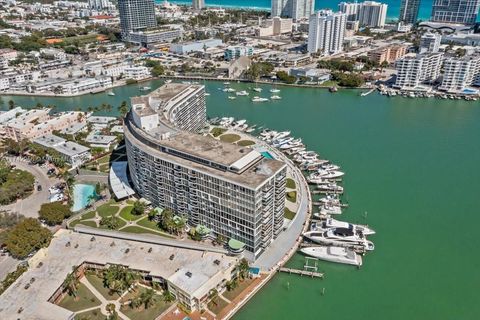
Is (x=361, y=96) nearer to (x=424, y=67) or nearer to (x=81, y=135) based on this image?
(x=424, y=67)

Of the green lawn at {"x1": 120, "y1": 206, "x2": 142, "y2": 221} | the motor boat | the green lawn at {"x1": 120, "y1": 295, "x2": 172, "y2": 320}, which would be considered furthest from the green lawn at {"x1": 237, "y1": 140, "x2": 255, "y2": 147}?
the green lawn at {"x1": 120, "y1": 295, "x2": 172, "y2": 320}

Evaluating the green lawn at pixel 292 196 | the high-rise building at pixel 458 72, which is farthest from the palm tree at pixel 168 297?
the high-rise building at pixel 458 72

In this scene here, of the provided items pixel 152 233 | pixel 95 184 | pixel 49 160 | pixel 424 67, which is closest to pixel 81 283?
pixel 152 233

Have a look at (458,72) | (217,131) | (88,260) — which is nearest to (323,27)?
(458,72)

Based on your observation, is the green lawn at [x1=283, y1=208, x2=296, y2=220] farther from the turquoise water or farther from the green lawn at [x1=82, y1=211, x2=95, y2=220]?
the green lawn at [x1=82, y1=211, x2=95, y2=220]

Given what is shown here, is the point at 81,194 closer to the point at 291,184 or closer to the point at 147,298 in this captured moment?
the point at 147,298

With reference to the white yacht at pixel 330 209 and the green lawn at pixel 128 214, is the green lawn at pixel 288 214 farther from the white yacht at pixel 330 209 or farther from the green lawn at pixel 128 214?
the green lawn at pixel 128 214
